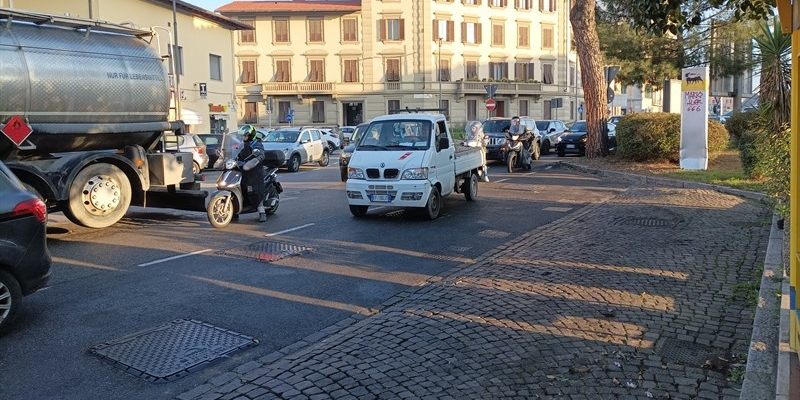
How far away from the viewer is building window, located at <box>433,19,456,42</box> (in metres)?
59.2

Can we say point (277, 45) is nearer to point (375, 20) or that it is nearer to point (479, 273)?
point (375, 20)

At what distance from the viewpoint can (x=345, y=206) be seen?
45.3 ft

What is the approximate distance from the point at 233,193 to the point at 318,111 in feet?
163

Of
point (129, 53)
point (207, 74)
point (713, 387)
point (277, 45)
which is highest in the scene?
point (277, 45)

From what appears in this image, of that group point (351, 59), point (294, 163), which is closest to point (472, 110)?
point (351, 59)

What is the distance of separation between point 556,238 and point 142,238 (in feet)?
20.3

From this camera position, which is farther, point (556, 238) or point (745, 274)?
point (556, 238)

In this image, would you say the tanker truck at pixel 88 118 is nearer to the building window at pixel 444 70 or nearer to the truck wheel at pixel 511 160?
the truck wheel at pixel 511 160

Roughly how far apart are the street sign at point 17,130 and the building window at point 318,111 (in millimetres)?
50793

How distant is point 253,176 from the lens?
11.9 m

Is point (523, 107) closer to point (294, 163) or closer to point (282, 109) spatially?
point (282, 109)

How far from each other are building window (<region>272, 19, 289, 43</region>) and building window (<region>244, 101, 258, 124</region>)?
590 centimetres

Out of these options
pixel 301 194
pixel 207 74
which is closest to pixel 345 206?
pixel 301 194

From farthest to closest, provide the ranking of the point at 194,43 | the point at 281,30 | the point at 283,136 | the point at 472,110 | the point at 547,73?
the point at 547,73
the point at 472,110
the point at 281,30
the point at 194,43
the point at 283,136
